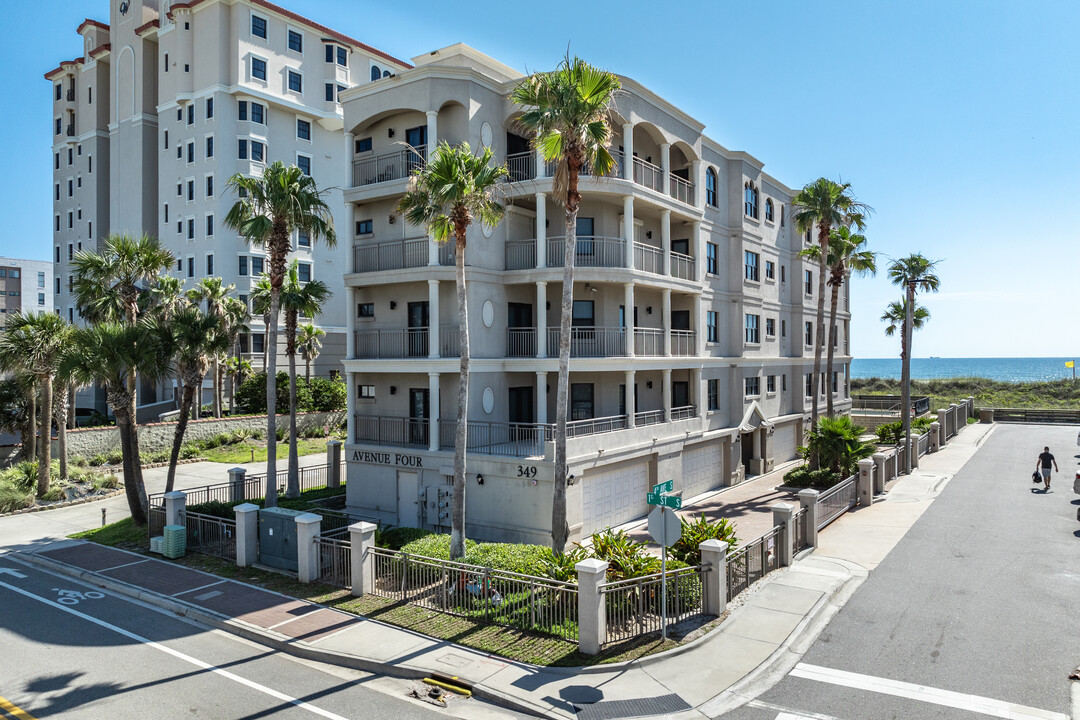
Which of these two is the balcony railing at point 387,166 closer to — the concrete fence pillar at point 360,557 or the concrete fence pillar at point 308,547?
the concrete fence pillar at point 308,547

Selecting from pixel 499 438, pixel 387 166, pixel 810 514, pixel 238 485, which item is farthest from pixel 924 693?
pixel 387 166

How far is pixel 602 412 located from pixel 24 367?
22996 millimetres

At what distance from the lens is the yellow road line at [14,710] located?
10.1 m

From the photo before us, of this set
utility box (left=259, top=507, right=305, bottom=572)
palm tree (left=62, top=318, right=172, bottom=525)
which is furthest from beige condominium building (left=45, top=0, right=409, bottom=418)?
utility box (left=259, top=507, right=305, bottom=572)

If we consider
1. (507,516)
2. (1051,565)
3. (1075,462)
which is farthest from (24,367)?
(1075,462)

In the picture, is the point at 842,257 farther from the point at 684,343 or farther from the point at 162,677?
the point at 162,677

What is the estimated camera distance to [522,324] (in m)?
25.5

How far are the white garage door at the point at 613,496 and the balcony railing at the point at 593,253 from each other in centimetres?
758

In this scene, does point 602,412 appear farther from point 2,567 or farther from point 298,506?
point 2,567

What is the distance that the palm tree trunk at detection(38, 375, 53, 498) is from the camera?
25453 mm

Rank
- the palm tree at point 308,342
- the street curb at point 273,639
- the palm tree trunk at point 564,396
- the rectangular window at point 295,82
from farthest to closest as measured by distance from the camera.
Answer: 1. the rectangular window at point 295,82
2. the palm tree at point 308,342
3. the palm tree trunk at point 564,396
4. the street curb at point 273,639

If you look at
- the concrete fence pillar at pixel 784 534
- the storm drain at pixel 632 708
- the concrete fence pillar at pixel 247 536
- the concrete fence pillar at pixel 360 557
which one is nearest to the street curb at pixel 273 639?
the storm drain at pixel 632 708

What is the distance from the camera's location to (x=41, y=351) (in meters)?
26.0

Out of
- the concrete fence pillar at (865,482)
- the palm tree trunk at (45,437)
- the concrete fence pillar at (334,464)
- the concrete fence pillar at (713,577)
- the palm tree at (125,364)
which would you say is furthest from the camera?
the concrete fence pillar at (334,464)
